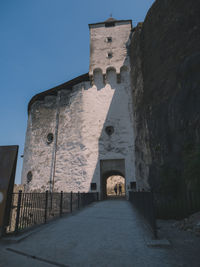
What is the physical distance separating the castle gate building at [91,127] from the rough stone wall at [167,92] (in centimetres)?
183

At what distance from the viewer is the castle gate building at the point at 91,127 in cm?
1575

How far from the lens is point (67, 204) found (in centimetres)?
1527

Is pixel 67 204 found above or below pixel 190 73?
below

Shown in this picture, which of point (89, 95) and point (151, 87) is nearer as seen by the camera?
point (151, 87)

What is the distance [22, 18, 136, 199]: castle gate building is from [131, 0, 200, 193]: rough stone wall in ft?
5.99

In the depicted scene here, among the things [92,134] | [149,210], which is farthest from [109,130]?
[149,210]

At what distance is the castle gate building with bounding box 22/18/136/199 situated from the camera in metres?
15.8

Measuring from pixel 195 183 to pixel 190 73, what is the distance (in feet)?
20.4

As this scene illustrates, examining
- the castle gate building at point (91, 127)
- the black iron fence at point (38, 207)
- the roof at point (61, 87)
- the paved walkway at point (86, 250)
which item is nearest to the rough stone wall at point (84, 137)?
the castle gate building at point (91, 127)

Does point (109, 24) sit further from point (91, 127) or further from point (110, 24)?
point (91, 127)

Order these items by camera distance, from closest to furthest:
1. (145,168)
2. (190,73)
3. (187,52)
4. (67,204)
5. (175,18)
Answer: (190,73), (187,52), (175,18), (145,168), (67,204)

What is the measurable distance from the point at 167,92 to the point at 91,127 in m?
7.89

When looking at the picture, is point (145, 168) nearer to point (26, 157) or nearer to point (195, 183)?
point (195, 183)

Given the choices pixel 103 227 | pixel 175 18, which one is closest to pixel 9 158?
pixel 103 227
